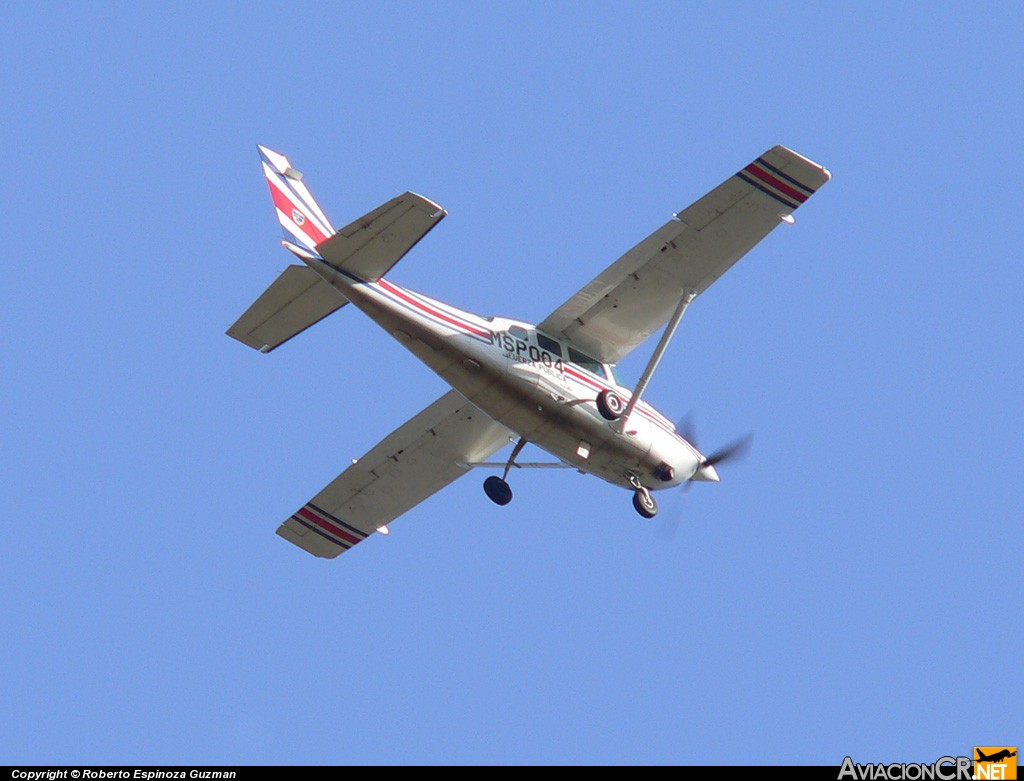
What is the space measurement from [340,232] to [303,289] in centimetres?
145

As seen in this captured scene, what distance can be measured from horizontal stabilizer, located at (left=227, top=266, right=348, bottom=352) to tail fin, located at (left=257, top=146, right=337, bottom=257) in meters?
0.45

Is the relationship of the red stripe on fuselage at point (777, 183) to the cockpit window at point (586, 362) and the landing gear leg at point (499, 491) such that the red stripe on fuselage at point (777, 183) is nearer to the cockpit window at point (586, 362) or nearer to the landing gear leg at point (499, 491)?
the cockpit window at point (586, 362)

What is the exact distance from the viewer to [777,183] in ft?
72.6

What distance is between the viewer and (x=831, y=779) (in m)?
18.7

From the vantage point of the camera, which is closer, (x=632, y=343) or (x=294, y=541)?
(x=632, y=343)

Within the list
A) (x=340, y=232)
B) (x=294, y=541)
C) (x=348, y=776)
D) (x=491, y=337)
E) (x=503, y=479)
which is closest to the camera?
(x=348, y=776)

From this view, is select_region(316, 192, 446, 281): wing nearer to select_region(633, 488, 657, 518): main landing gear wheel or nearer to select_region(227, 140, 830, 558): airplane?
select_region(227, 140, 830, 558): airplane

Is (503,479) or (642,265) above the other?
(642,265)

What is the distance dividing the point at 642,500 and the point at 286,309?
5748mm

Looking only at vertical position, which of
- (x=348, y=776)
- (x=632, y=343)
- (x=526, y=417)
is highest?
(x=632, y=343)

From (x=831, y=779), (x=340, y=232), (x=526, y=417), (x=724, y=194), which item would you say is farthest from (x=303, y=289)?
(x=831, y=779)

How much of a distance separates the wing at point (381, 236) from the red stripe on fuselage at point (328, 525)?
6.33 metres

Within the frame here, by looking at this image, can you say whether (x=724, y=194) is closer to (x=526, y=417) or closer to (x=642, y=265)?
(x=642, y=265)

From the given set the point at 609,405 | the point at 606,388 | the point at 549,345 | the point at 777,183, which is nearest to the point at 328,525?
the point at 549,345
